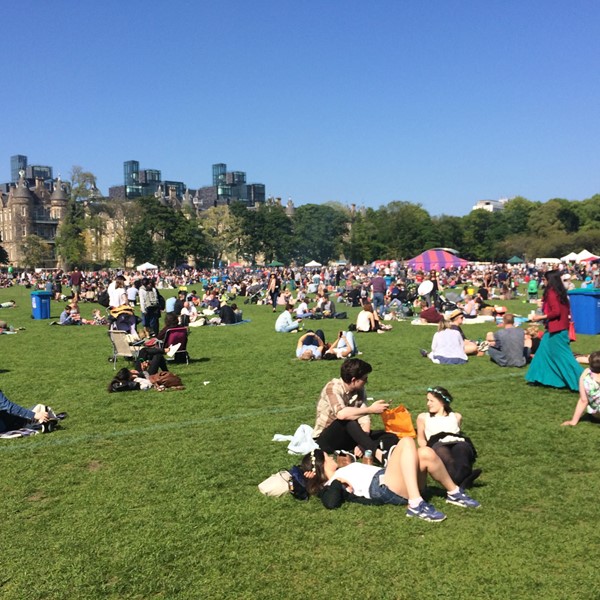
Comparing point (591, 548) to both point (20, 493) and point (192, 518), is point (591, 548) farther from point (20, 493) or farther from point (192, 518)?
point (20, 493)

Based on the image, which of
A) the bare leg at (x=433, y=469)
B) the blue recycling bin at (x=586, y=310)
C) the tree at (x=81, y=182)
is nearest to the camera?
the bare leg at (x=433, y=469)

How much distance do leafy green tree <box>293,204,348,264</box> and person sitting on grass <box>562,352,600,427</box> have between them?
103749 mm

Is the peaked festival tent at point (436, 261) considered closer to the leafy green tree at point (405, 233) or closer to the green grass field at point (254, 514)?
the green grass field at point (254, 514)

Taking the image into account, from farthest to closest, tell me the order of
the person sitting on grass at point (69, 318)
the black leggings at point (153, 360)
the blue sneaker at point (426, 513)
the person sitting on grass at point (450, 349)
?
the person sitting on grass at point (69, 318), the person sitting on grass at point (450, 349), the black leggings at point (153, 360), the blue sneaker at point (426, 513)

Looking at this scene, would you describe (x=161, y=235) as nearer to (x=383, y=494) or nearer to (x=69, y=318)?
(x=69, y=318)

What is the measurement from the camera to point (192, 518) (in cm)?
495

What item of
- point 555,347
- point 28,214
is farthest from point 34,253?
point 555,347

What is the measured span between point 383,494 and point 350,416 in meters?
1.00

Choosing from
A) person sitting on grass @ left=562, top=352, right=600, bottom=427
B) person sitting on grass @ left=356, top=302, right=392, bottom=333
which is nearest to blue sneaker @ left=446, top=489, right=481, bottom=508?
person sitting on grass @ left=562, top=352, right=600, bottom=427

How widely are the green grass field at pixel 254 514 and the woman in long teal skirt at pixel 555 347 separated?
252 mm

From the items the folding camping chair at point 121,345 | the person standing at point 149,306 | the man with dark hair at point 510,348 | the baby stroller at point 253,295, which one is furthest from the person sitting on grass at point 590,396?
the baby stroller at point 253,295

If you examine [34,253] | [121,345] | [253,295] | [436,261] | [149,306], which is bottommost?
[121,345]

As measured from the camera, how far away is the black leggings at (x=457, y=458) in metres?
5.37

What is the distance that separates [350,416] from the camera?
5949mm
